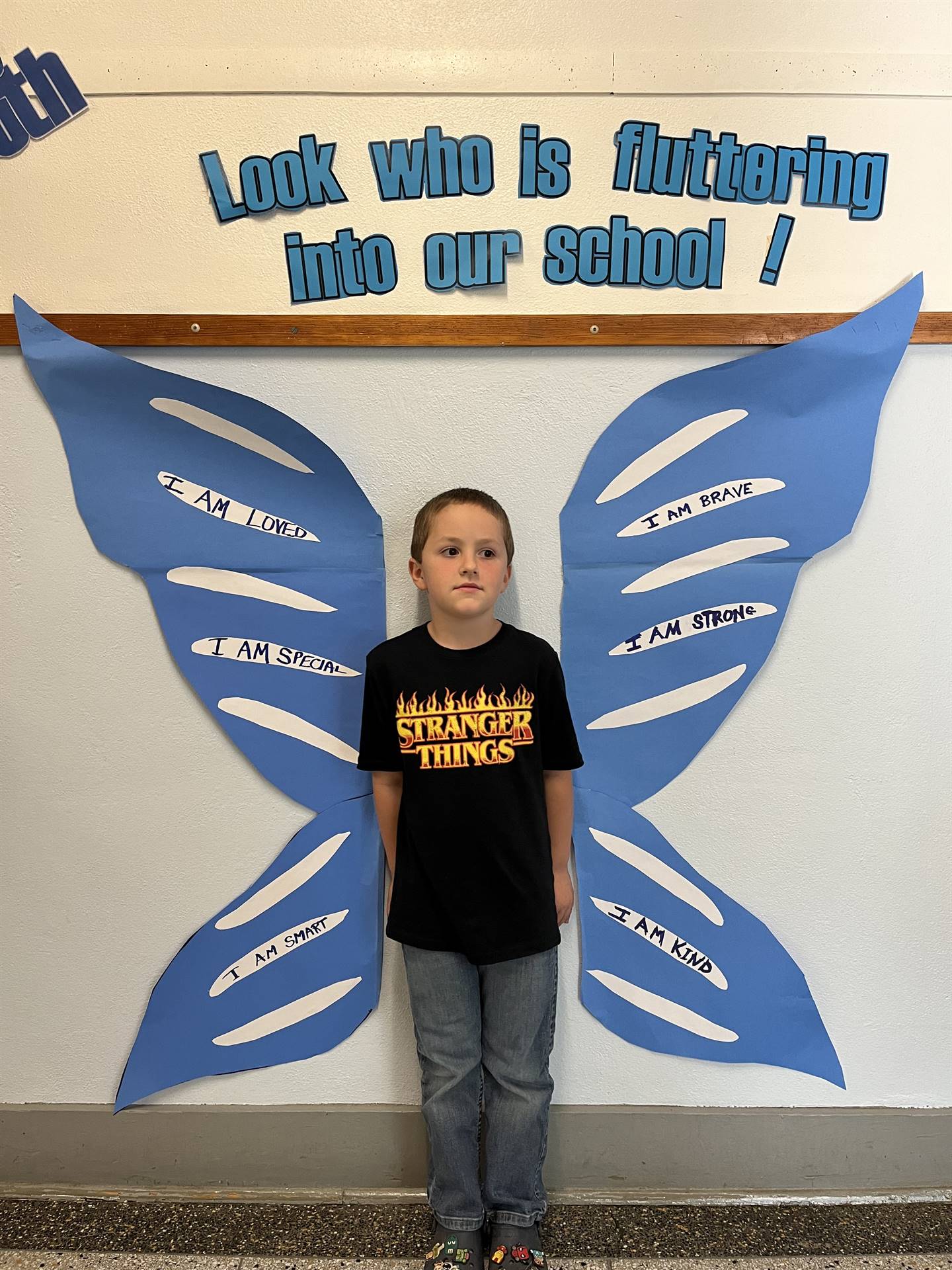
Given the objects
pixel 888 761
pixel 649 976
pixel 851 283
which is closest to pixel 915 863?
pixel 888 761

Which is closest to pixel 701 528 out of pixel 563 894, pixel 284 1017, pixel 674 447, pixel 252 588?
pixel 674 447

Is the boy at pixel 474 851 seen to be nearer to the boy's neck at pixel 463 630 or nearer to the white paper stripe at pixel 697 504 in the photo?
the boy's neck at pixel 463 630

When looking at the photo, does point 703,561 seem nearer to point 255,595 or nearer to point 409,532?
point 409,532

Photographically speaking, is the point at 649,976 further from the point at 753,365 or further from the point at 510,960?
the point at 753,365

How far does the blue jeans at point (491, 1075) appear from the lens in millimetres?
1238

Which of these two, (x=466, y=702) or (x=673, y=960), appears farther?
(x=673, y=960)

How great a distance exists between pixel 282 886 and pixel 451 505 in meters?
0.69

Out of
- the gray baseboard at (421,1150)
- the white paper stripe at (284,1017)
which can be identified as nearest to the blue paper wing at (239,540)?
the white paper stripe at (284,1017)

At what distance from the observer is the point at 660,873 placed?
134 centimetres

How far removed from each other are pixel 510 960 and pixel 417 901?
0.55 feet

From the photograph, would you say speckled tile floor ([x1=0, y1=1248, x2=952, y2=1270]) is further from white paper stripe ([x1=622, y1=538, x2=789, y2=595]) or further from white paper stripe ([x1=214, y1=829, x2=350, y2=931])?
white paper stripe ([x1=622, y1=538, x2=789, y2=595])

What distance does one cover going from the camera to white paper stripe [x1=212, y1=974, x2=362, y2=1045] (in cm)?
136

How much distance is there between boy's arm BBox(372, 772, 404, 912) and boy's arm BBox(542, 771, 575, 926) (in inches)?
9.1

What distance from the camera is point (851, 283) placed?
127 centimetres
